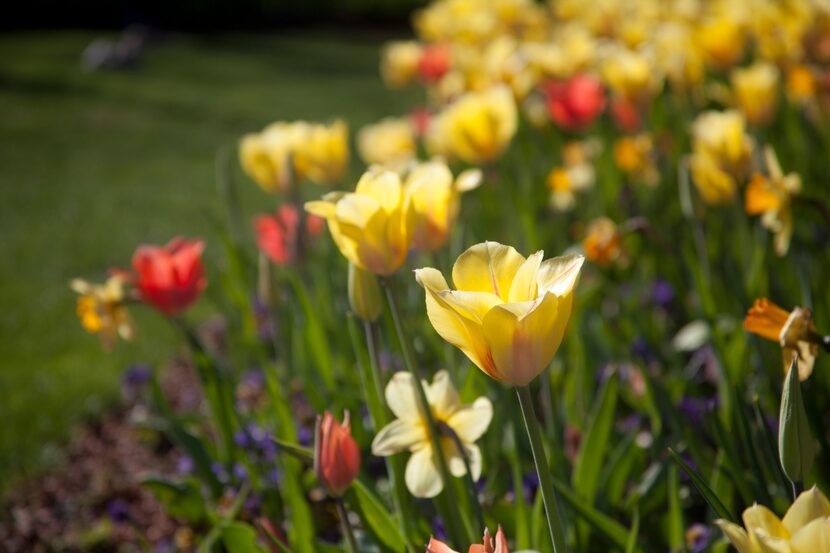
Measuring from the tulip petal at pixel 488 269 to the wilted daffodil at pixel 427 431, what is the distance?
0.28 metres

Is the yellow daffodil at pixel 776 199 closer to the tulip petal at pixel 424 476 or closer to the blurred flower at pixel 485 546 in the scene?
the tulip petal at pixel 424 476

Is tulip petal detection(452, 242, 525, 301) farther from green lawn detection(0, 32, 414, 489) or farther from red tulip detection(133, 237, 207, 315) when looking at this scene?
green lawn detection(0, 32, 414, 489)

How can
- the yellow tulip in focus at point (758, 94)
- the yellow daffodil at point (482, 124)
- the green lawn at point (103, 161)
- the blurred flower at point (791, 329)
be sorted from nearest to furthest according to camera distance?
1. the blurred flower at point (791, 329)
2. the yellow daffodil at point (482, 124)
3. the yellow tulip in focus at point (758, 94)
4. the green lawn at point (103, 161)

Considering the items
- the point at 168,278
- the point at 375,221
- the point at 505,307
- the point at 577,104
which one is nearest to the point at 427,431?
the point at 375,221

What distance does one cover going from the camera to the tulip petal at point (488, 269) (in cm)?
90

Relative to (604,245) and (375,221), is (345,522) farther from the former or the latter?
(604,245)

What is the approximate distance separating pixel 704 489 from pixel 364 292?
0.53 m

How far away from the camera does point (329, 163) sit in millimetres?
2254

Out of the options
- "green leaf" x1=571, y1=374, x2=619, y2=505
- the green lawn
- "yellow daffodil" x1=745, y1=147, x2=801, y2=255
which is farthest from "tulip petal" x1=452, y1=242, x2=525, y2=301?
the green lawn

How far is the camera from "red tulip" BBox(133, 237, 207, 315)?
1.68 m

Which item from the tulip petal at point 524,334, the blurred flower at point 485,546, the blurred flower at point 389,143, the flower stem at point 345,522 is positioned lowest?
the blurred flower at point 389,143

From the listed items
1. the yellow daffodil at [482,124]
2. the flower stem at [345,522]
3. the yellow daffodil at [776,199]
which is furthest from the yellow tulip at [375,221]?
the yellow daffodil at [482,124]

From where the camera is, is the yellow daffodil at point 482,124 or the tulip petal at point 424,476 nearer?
the tulip petal at point 424,476

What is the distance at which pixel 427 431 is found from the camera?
1179 millimetres
